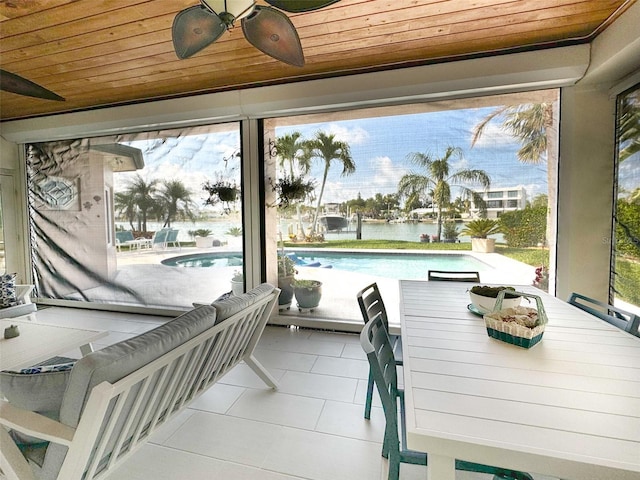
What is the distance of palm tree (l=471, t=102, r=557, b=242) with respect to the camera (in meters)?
2.76

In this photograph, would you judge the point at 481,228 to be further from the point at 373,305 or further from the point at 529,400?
the point at 529,400

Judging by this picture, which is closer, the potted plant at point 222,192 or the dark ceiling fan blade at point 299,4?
the dark ceiling fan blade at point 299,4

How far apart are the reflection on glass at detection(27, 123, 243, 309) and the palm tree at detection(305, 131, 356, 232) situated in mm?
939

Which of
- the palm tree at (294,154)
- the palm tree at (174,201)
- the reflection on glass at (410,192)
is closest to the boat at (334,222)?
the reflection on glass at (410,192)

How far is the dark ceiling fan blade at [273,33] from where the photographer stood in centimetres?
150

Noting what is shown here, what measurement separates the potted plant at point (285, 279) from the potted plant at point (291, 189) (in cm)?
66

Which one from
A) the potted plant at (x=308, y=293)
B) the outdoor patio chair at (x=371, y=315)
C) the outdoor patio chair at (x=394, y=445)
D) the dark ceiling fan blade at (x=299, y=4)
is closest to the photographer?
the outdoor patio chair at (x=394, y=445)

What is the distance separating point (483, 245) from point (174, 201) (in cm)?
358

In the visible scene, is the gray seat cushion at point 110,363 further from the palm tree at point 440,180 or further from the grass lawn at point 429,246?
the palm tree at point 440,180

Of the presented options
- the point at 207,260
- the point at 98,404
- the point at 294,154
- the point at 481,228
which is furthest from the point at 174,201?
the point at 481,228

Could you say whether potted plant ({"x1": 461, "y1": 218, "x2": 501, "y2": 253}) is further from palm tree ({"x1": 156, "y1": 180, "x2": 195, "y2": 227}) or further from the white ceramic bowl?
palm tree ({"x1": 156, "y1": 180, "x2": 195, "y2": 227})

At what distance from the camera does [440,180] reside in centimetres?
299

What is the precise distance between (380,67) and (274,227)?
78.1 inches

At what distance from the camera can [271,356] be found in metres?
2.83
